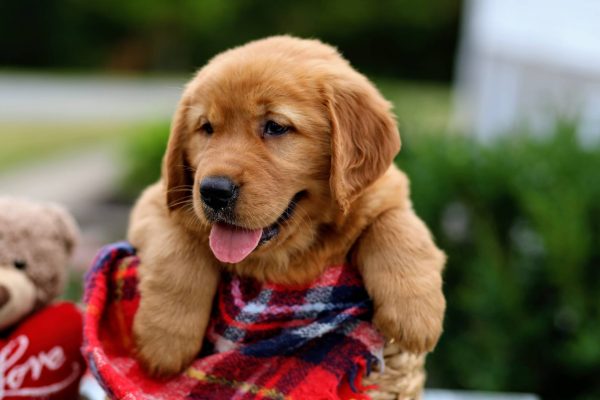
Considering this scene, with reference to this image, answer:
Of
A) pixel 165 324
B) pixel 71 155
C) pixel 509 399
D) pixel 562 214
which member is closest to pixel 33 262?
pixel 165 324

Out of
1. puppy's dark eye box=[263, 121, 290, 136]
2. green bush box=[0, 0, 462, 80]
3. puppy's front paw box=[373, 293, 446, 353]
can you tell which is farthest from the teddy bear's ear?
green bush box=[0, 0, 462, 80]

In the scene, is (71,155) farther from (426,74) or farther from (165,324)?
(426,74)

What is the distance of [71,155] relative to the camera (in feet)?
41.9

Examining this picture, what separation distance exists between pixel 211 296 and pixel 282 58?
0.66 m

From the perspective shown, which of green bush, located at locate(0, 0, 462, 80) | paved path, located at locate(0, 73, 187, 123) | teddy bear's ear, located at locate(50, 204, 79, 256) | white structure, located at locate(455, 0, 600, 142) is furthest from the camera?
green bush, located at locate(0, 0, 462, 80)

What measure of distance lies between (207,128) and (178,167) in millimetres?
155

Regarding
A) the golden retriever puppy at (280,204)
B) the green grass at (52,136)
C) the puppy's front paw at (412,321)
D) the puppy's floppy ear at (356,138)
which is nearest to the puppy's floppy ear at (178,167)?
the golden retriever puppy at (280,204)

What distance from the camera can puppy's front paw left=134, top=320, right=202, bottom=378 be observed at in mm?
1946

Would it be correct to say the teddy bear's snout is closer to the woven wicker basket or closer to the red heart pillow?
the red heart pillow

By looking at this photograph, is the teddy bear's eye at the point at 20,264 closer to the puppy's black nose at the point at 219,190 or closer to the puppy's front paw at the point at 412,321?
the puppy's black nose at the point at 219,190

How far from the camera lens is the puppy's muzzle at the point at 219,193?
1862 mm

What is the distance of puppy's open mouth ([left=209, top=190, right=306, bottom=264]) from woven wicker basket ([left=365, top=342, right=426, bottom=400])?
0.43 m

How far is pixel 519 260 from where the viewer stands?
14.6ft

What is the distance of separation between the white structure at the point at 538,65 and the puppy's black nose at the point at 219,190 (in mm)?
3584
